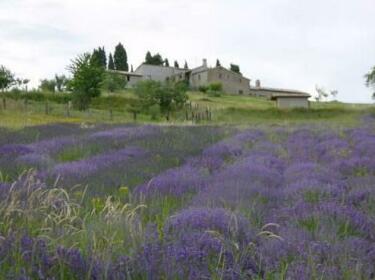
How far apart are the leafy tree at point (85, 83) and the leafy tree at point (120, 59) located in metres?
66.9

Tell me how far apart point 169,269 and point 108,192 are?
10.9 ft

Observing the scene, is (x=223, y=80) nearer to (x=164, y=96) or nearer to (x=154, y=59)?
(x=154, y=59)

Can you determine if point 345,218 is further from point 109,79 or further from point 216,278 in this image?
point 109,79

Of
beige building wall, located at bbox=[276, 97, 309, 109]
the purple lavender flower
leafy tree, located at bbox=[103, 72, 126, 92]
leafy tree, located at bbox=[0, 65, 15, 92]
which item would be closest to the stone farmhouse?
leafy tree, located at bbox=[103, 72, 126, 92]

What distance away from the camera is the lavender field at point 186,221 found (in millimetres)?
3461

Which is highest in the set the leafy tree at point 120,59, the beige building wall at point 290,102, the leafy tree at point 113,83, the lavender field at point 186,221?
the leafy tree at point 120,59

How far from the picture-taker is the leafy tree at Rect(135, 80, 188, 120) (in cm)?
5388

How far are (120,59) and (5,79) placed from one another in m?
67.3

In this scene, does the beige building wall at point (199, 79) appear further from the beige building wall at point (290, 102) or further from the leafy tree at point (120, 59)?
the beige building wall at point (290, 102)

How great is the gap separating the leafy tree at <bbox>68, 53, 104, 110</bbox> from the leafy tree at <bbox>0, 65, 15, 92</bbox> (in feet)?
23.8

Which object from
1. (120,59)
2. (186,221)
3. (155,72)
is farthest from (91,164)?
(120,59)

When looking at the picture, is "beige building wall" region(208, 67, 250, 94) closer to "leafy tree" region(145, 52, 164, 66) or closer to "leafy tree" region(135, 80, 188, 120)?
"leafy tree" region(145, 52, 164, 66)

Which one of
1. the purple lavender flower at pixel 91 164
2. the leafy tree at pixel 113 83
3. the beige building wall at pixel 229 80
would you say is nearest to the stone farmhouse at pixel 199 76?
the beige building wall at pixel 229 80

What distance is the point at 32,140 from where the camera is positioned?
47.0 ft
